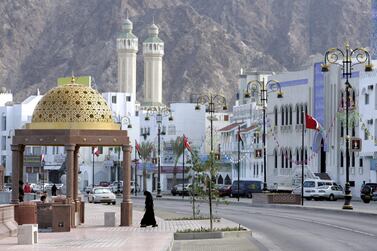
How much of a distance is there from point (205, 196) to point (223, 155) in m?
75.4

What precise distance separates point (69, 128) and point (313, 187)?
45.3 m

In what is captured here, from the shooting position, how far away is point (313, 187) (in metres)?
85.3

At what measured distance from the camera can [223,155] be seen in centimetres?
11875

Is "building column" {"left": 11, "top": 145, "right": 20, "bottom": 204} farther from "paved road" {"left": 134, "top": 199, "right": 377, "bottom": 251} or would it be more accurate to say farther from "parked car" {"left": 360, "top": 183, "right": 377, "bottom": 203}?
"parked car" {"left": 360, "top": 183, "right": 377, "bottom": 203}

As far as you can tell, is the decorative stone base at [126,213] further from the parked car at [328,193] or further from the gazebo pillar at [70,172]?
the parked car at [328,193]

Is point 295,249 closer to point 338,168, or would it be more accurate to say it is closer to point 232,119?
point 338,168

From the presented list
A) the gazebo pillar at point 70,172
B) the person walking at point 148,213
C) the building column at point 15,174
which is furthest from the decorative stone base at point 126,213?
the building column at point 15,174

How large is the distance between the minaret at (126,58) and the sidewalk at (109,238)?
5744 inches

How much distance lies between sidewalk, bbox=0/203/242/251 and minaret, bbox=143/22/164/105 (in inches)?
5718

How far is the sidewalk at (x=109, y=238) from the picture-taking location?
30.9 metres

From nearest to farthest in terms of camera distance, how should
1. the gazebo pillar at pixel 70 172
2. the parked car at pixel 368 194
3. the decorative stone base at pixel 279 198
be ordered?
the gazebo pillar at pixel 70 172 < the decorative stone base at pixel 279 198 < the parked car at pixel 368 194

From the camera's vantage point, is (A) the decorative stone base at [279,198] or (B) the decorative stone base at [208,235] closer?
(B) the decorative stone base at [208,235]

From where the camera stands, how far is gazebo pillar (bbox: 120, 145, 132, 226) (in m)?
42.7

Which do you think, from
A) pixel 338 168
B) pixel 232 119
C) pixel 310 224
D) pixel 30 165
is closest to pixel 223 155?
pixel 232 119
